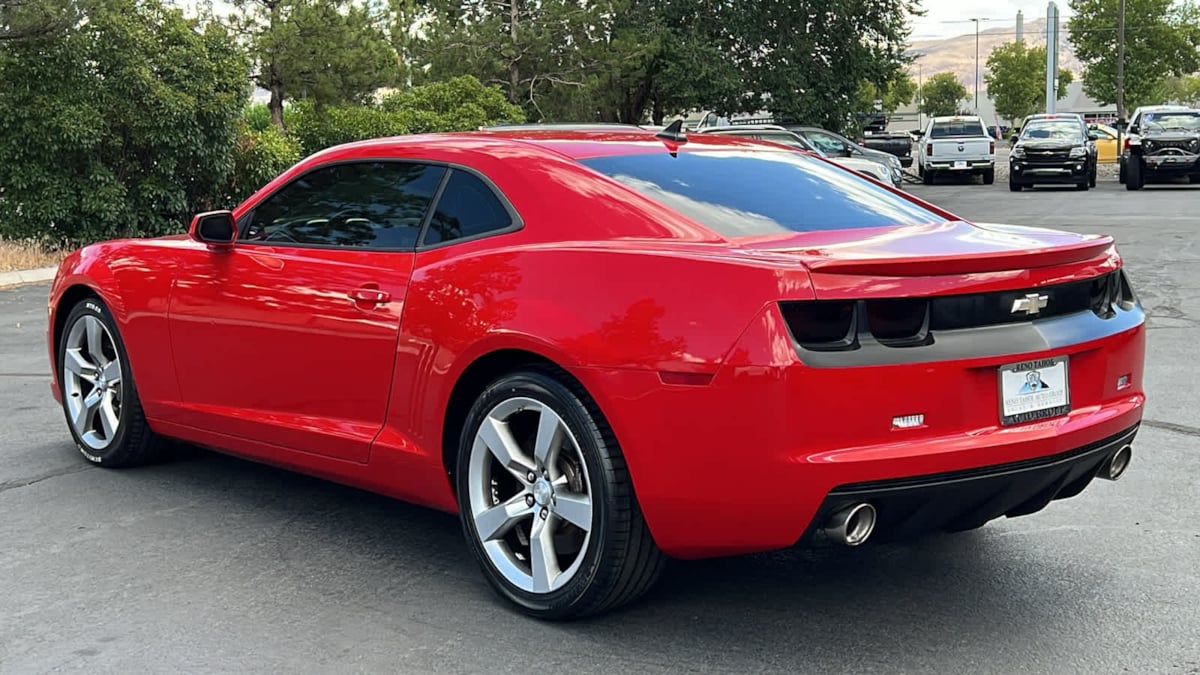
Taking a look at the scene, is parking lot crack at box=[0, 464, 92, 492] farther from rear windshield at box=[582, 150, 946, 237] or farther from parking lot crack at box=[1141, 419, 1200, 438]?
parking lot crack at box=[1141, 419, 1200, 438]

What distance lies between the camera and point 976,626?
13.3 feet

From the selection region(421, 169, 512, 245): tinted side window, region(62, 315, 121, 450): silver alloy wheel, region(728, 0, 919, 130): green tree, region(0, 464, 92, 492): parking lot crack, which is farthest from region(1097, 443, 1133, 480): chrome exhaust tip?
region(728, 0, 919, 130): green tree

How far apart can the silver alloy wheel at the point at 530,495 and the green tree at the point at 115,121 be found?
13.4 m

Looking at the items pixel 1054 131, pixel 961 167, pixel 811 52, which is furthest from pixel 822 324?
pixel 811 52

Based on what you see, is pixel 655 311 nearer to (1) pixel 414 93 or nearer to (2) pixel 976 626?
(2) pixel 976 626

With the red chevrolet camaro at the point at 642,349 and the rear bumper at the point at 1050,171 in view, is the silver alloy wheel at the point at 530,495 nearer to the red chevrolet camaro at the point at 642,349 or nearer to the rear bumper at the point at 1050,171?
the red chevrolet camaro at the point at 642,349

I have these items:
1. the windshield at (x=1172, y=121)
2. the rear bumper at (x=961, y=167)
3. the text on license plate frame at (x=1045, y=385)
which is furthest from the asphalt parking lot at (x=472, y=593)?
the rear bumper at (x=961, y=167)

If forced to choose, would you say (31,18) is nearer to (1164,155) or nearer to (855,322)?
(855,322)

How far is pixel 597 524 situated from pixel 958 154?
34.3 metres

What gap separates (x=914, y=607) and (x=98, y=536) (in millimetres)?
3035

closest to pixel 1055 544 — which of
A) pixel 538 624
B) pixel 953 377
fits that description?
pixel 953 377

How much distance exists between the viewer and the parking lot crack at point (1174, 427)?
21.8ft

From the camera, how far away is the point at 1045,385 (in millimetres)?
3889

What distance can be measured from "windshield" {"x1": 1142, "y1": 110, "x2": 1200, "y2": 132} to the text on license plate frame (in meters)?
31.0
